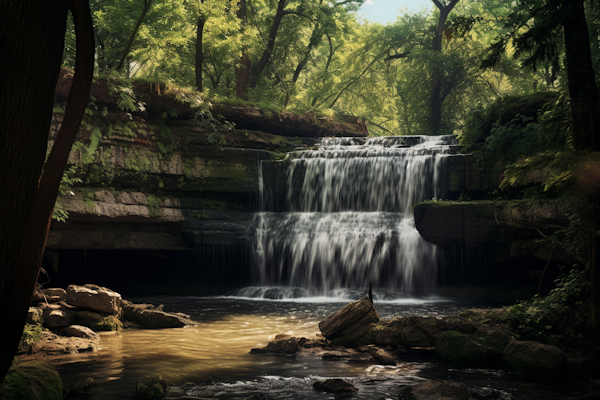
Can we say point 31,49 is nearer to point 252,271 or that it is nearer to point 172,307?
point 172,307

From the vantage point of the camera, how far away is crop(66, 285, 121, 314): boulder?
10.4 meters

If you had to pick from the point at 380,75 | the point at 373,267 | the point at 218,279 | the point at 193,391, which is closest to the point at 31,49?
the point at 193,391

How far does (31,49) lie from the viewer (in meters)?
3.57

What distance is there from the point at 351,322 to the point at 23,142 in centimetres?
664

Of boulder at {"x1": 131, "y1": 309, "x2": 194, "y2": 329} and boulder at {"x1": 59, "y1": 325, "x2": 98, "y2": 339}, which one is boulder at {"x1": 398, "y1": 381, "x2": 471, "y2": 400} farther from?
boulder at {"x1": 131, "y1": 309, "x2": 194, "y2": 329}

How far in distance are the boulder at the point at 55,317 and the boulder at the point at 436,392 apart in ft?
21.7

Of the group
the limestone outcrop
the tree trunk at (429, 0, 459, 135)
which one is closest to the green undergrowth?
the limestone outcrop

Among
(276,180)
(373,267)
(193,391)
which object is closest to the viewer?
(193,391)

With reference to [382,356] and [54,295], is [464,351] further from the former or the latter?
[54,295]

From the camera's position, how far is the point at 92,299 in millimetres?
10477

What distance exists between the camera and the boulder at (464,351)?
758 cm

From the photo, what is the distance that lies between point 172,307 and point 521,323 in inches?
370

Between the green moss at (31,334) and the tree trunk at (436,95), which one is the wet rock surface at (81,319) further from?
the tree trunk at (436,95)

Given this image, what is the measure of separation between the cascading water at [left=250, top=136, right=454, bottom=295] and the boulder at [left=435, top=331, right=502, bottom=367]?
28.4 ft
